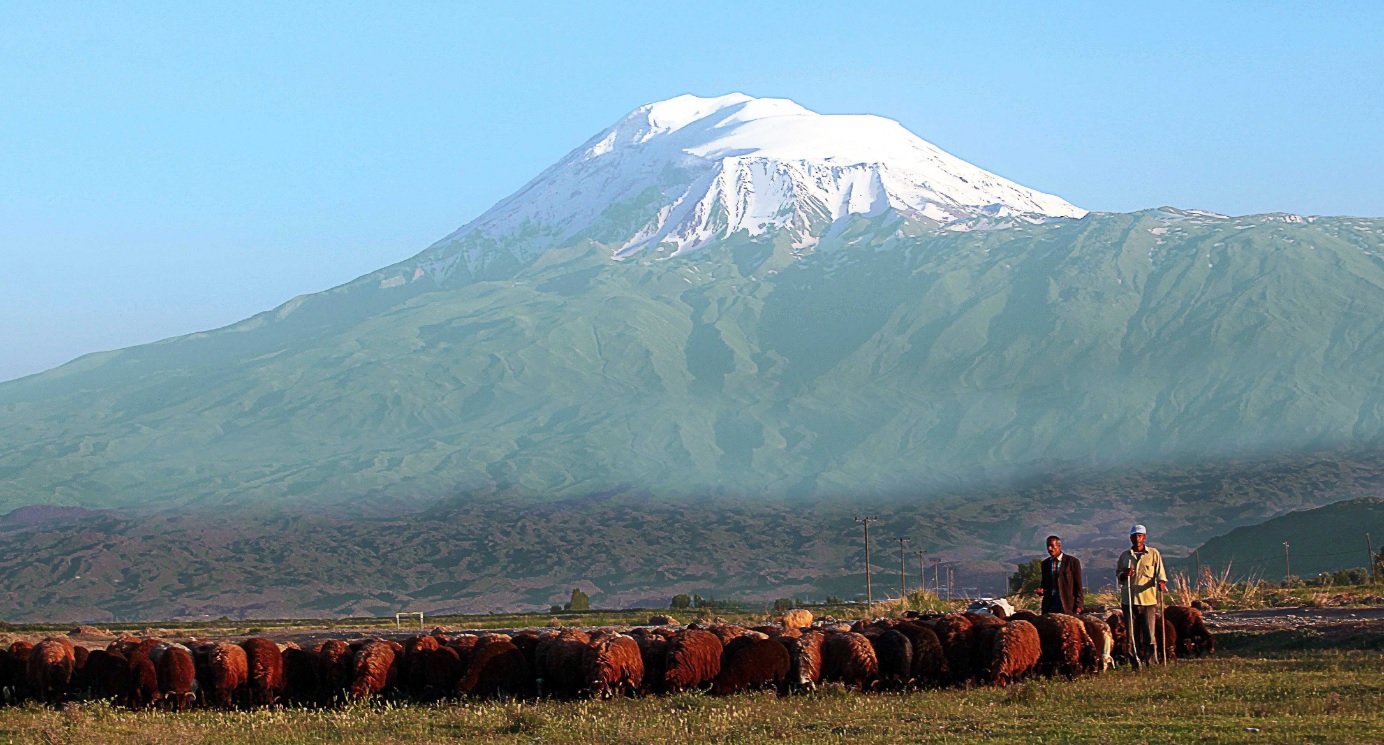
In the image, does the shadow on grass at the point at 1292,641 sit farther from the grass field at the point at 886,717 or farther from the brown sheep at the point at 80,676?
the brown sheep at the point at 80,676

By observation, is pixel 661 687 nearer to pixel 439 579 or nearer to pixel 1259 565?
pixel 1259 565

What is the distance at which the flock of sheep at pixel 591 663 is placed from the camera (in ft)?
60.2

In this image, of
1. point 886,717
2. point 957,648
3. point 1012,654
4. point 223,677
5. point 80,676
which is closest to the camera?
point 886,717

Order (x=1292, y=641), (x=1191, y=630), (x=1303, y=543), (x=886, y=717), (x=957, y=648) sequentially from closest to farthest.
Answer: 1. (x=886, y=717)
2. (x=957, y=648)
3. (x=1191, y=630)
4. (x=1292, y=641)
5. (x=1303, y=543)

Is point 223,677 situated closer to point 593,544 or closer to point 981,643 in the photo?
point 981,643

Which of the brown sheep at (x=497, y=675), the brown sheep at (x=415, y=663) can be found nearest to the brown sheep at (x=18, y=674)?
the brown sheep at (x=415, y=663)

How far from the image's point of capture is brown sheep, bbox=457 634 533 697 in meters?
18.8

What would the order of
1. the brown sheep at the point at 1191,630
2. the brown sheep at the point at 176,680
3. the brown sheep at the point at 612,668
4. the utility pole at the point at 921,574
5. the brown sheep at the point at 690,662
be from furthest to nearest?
the utility pole at the point at 921,574, the brown sheep at the point at 1191,630, the brown sheep at the point at 176,680, the brown sheep at the point at 690,662, the brown sheep at the point at 612,668

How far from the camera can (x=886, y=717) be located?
15.9 meters

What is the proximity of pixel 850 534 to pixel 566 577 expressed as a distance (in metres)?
30.3

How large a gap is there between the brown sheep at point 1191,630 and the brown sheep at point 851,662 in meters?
5.15

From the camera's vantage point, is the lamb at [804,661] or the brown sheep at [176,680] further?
the brown sheep at [176,680]

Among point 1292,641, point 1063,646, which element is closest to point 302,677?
point 1063,646

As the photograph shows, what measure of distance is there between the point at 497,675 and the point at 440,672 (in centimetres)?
72
